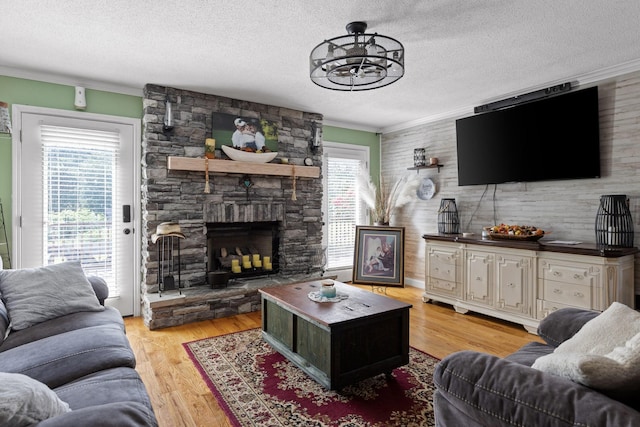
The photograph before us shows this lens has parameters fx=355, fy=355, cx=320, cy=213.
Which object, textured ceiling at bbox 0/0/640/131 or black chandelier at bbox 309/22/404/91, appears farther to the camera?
textured ceiling at bbox 0/0/640/131

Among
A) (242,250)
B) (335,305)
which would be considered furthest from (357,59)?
(242,250)

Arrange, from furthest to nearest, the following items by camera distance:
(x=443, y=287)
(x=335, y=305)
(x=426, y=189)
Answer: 1. (x=426, y=189)
2. (x=443, y=287)
3. (x=335, y=305)

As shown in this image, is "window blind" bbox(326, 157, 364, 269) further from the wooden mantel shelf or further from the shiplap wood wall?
the wooden mantel shelf

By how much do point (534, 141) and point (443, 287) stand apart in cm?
190

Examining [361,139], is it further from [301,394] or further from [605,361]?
[605,361]

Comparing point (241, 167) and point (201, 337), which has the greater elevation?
point (241, 167)

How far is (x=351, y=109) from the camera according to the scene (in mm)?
4727

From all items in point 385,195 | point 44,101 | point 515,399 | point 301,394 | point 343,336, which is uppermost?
point 44,101

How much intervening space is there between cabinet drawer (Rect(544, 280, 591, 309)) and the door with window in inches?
108

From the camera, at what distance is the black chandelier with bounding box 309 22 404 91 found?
216cm

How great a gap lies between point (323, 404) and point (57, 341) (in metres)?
1.49

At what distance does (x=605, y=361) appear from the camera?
105cm

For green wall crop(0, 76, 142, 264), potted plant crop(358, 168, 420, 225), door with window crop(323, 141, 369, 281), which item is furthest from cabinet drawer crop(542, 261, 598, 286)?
green wall crop(0, 76, 142, 264)

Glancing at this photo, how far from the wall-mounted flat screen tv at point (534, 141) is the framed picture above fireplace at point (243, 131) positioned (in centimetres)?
238
